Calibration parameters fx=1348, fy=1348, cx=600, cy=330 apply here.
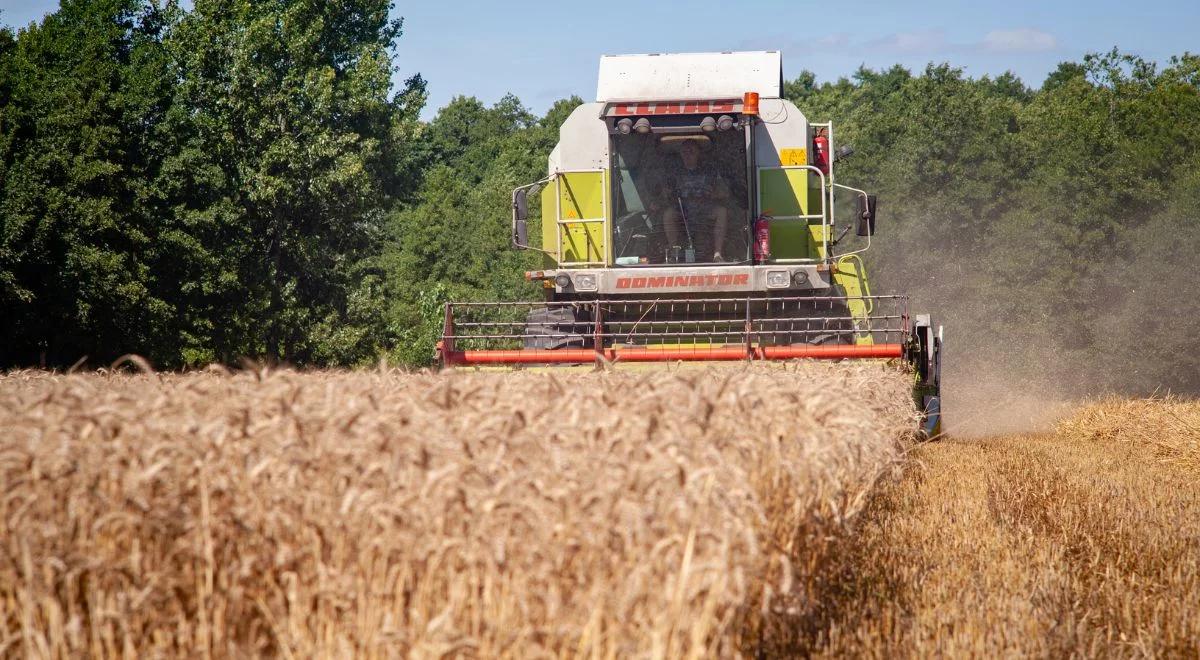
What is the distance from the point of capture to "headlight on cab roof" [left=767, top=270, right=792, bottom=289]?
11648mm

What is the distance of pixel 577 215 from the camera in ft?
41.7

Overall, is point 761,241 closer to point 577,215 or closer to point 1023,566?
point 577,215

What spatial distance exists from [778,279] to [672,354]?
5.08 feet

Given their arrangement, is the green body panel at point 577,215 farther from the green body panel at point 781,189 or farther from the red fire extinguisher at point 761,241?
the green body panel at point 781,189

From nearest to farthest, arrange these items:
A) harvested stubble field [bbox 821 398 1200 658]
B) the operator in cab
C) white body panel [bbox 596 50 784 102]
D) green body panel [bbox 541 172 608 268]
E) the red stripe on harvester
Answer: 1. harvested stubble field [bbox 821 398 1200 658]
2. the red stripe on harvester
3. the operator in cab
4. green body panel [bbox 541 172 608 268]
5. white body panel [bbox 596 50 784 102]

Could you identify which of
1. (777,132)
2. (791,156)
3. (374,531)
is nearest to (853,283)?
(791,156)

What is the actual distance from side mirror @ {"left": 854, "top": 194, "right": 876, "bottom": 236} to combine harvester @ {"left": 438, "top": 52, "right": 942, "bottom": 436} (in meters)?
0.02

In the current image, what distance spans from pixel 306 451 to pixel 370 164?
114ft

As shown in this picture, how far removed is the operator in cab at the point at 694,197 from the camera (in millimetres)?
12117

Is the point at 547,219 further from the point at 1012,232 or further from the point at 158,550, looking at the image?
the point at 1012,232

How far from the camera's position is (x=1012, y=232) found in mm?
36531

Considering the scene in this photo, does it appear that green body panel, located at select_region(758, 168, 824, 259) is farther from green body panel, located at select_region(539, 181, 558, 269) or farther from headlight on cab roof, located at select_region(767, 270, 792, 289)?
green body panel, located at select_region(539, 181, 558, 269)

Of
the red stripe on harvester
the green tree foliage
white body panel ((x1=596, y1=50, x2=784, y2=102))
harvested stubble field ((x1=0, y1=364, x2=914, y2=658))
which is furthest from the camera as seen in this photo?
the green tree foliage

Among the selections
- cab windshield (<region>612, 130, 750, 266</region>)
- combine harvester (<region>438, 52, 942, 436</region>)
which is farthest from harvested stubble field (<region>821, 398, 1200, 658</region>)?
cab windshield (<region>612, 130, 750, 266</region>)
